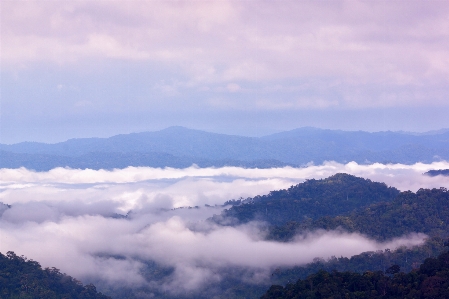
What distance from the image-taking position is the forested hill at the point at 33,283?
61312 millimetres

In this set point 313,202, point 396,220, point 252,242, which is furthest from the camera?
point 313,202

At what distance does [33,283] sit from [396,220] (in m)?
Result: 62.9

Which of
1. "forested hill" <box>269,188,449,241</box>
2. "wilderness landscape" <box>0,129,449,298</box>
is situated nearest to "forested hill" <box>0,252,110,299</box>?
"wilderness landscape" <box>0,129,449,298</box>

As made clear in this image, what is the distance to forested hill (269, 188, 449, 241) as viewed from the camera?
95875 millimetres

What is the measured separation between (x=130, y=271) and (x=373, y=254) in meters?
47.0

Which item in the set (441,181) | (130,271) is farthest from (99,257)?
(441,181)

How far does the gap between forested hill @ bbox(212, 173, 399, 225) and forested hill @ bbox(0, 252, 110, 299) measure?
59855mm

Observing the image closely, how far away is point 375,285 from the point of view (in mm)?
46438

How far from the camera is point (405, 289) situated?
4356 cm

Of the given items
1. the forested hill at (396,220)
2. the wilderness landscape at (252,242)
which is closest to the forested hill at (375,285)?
the wilderness landscape at (252,242)

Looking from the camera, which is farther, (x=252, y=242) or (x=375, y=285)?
(x=252, y=242)

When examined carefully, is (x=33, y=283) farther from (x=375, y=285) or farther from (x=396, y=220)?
(x=396, y=220)

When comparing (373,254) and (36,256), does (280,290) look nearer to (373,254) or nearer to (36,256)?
(373,254)

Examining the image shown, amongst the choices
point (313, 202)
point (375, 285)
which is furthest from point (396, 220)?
point (375, 285)
